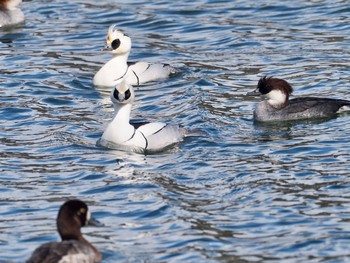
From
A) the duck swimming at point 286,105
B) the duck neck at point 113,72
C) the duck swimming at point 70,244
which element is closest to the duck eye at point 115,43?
the duck neck at point 113,72

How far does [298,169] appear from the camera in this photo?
46.0 ft

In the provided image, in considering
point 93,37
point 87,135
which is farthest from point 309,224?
point 93,37

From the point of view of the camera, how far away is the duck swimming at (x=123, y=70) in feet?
63.9

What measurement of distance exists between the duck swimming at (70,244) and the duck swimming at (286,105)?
6.38 m

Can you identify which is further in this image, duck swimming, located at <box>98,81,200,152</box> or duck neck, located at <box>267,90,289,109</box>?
duck neck, located at <box>267,90,289,109</box>

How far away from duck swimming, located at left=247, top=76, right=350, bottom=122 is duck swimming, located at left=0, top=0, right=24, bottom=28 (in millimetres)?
9094

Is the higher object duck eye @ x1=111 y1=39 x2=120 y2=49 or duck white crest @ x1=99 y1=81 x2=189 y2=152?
duck eye @ x1=111 y1=39 x2=120 y2=49

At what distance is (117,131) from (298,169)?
2.77 meters

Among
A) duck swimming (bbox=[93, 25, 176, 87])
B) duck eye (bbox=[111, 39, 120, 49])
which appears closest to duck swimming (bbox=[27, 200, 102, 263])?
duck swimming (bbox=[93, 25, 176, 87])

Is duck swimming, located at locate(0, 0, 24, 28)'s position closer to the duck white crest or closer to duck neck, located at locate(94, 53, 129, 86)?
duck neck, located at locate(94, 53, 129, 86)

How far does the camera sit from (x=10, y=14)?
24938 mm

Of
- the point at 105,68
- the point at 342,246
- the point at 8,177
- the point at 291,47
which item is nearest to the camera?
the point at 342,246

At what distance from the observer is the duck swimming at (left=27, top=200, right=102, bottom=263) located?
397 inches

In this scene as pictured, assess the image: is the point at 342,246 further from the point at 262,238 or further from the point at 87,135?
the point at 87,135
